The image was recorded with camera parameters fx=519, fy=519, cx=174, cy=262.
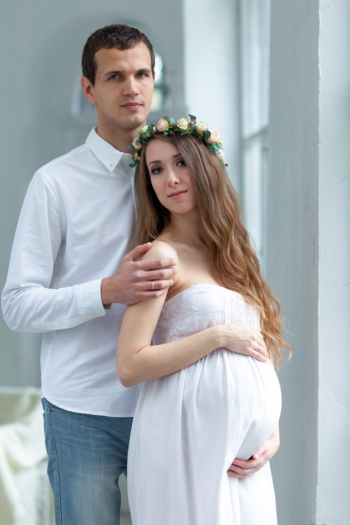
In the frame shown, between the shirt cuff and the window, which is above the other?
the window

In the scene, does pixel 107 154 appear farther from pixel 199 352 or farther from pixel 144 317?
pixel 199 352

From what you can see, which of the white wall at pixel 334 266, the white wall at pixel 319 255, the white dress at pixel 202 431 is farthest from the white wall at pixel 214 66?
the white dress at pixel 202 431

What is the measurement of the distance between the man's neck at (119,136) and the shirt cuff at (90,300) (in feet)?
1.44

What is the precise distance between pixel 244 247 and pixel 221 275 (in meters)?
0.15

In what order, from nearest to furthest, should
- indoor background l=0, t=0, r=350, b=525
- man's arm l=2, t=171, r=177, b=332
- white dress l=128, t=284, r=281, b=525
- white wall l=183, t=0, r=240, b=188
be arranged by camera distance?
white dress l=128, t=284, r=281, b=525 → man's arm l=2, t=171, r=177, b=332 → indoor background l=0, t=0, r=350, b=525 → white wall l=183, t=0, r=240, b=188

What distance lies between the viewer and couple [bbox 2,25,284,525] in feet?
4.10

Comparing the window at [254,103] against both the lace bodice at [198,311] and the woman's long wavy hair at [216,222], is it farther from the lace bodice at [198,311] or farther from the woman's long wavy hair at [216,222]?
the lace bodice at [198,311]

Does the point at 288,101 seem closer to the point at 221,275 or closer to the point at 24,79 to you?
the point at 221,275

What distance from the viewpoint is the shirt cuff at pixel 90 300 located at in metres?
1.36

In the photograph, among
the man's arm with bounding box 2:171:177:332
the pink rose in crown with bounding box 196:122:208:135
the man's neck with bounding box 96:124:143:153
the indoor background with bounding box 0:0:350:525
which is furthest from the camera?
the indoor background with bounding box 0:0:350:525

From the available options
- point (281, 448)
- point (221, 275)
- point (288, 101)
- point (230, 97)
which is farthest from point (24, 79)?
point (281, 448)

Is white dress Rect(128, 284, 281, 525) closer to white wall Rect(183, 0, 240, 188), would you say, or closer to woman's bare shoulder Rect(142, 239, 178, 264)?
woman's bare shoulder Rect(142, 239, 178, 264)

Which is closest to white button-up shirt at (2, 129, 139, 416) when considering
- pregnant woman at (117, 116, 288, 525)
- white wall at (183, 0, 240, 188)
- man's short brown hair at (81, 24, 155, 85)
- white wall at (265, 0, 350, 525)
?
pregnant woman at (117, 116, 288, 525)

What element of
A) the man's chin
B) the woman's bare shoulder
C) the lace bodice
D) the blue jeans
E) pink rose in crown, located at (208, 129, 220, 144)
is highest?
the man's chin
